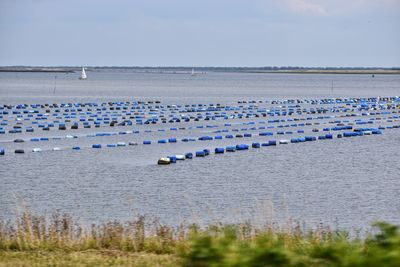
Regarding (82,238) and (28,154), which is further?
(28,154)

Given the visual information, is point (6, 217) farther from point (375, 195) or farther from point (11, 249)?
point (375, 195)

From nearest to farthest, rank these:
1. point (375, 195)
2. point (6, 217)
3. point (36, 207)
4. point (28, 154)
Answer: point (6, 217), point (36, 207), point (375, 195), point (28, 154)

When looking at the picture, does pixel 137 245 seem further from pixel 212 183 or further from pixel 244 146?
pixel 244 146

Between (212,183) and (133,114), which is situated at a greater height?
(133,114)

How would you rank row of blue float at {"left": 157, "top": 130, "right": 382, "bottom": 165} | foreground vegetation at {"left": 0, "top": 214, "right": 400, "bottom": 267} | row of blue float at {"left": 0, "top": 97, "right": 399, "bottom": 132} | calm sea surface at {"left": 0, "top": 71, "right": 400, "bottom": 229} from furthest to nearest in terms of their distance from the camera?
row of blue float at {"left": 0, "top": 97, "right": 399, "bottom": 132}, row of blue float at {"left": 157, "top": 130, "right": 382, "bottom": 165}, calm sea surface at {"left": 0, "top": 71, "right": 400, "bottom": 229}, foreground vegetation at {"left": 0, "top": 214, "right": 400, "bottom": 267}

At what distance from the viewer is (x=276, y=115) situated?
80000mm

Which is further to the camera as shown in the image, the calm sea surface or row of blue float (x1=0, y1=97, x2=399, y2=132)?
row of blue float (x1=0, y1=97, x2=399, y2=132)

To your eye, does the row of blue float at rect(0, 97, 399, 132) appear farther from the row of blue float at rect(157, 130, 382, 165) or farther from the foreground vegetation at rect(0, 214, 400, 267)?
the foreground vegetation at rect(0, 214, 400, 267)

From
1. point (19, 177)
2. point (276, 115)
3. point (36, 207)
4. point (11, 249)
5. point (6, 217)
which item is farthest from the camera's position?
point (276, 115)

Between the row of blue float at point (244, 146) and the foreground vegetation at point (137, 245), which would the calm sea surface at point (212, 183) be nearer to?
the row of blue float at point (244, 146)

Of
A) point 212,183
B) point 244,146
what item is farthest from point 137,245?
point 244,146

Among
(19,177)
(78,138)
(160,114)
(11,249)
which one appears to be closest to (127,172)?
(19,177)

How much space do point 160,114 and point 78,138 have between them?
25086 millimetres

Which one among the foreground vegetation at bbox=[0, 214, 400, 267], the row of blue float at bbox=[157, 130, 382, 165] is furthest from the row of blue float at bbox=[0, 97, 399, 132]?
the foreground vegetation at bbox=[0, 214, 400, 267]
